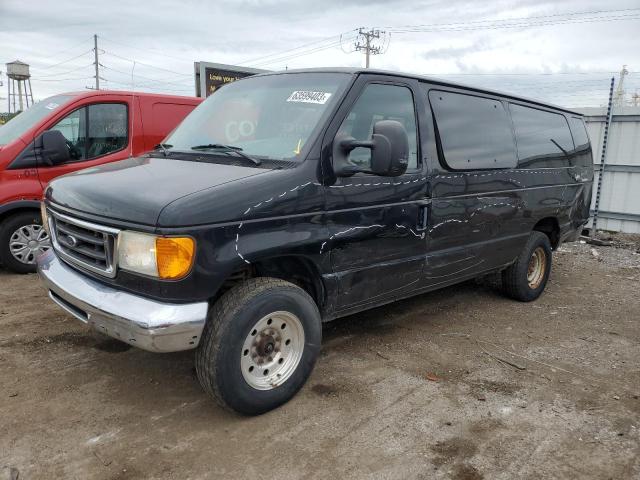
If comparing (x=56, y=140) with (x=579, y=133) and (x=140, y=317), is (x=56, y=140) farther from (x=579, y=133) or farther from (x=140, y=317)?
(x=579, y=133)

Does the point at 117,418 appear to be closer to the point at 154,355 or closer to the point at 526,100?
the point at 154,355

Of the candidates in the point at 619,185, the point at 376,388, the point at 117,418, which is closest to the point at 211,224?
the point at 117,418

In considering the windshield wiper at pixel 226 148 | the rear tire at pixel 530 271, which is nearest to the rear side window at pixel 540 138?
the rear tire at pixel 530 271

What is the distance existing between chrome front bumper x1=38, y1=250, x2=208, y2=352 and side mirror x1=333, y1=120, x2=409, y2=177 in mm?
1263

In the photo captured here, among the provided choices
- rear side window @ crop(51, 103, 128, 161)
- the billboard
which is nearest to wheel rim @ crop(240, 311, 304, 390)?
rear side window @ crop(51, 103, 128, 161)

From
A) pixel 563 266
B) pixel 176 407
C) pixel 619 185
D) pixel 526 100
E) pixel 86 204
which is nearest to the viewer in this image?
pixel 86 204

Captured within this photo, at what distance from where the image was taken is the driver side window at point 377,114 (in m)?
3.43

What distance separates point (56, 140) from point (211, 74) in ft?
24.2

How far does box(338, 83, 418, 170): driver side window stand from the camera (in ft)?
11.3

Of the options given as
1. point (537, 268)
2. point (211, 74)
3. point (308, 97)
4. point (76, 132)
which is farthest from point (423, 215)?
point (211, 74)

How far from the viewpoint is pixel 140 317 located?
8.64ft

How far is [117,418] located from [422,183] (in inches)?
103

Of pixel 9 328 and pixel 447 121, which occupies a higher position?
pixel 447 121

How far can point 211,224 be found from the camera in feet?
8.88
